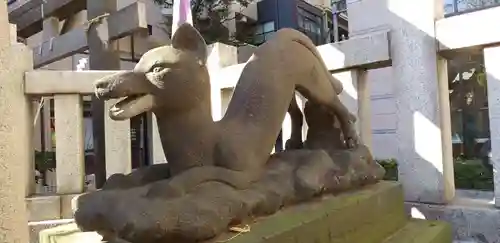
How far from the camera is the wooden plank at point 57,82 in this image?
3.67 meters

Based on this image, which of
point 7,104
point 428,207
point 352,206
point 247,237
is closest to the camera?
point 247,237

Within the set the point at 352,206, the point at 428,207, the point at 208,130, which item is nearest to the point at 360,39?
the point at 428,207

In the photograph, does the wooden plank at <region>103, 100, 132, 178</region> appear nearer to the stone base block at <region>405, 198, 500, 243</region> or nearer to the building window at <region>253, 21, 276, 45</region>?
the stone base block at <region>405, 198, 500, 243</region>

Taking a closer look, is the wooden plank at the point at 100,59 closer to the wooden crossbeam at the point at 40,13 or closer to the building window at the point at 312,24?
the wooden crossbeam at the point at 40,13

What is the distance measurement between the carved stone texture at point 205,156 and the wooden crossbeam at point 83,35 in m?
3.00

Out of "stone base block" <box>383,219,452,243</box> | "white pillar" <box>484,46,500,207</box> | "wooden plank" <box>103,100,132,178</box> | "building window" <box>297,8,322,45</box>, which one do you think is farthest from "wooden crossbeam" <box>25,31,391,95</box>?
"building window" <box>297,8,322,45</box>

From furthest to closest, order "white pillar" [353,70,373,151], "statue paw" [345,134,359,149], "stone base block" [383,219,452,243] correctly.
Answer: "white pillar" [353,70,373,151] → "statue paw" [345,134,359,149] → "stone base block" [383,219,452,243]

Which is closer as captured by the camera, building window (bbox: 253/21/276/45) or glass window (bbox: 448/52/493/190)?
glass window (bbox: 448/52/493/190)

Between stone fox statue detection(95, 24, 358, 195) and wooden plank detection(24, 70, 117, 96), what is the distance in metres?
2.03

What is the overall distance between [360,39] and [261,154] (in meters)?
1.98

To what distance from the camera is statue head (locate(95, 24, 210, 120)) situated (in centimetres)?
163

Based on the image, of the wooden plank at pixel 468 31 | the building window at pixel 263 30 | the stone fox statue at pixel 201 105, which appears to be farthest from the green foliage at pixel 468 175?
the building window at pixel 263 30

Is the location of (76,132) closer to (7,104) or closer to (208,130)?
(7,104)

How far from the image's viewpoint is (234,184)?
1764 millimetres
